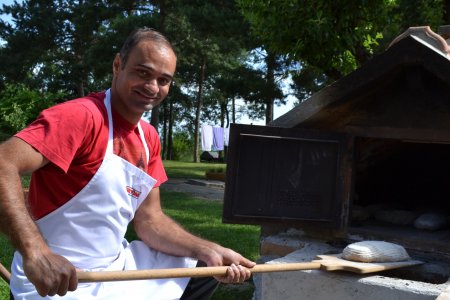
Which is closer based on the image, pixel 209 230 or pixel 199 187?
pixel 209 230

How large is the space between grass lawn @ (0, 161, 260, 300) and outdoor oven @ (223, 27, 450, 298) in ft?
3.18

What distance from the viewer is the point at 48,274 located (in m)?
1.78

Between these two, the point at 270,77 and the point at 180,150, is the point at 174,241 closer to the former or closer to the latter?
the point at 270,77

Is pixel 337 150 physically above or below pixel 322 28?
below

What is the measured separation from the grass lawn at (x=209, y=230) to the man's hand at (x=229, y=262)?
2.11m

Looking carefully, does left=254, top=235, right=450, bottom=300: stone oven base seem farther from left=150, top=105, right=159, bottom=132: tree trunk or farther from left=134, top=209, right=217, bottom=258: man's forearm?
left=150, top=105, right=159, bottom=132: tree trunk

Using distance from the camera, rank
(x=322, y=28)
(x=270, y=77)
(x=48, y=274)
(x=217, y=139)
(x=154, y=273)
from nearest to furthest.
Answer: (x=48, y=274)
(x=154, y=273)
(x=322, y=28)
(x=270, y=77)
(x=217, y=139)

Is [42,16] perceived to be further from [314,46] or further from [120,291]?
[120,291]

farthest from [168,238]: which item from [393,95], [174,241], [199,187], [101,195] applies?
[199,187]

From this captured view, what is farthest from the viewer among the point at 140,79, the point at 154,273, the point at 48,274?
the point at 140,79

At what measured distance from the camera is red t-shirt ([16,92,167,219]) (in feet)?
6.79

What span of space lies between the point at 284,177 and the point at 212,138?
2190 centimetres

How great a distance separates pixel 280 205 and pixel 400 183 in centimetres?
196

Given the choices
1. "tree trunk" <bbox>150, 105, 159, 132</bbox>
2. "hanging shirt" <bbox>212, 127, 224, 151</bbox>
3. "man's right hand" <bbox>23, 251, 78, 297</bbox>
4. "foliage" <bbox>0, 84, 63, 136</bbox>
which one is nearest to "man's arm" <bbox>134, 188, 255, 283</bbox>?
"man's right hand" <bbox>23, 251, 78, 297</bbox>
